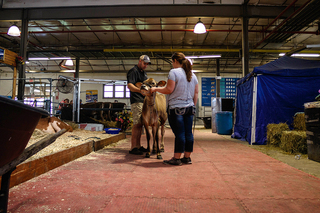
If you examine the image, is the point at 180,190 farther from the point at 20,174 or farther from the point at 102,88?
the point at 102,88

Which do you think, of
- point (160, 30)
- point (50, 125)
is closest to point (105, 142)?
point (50, 125)

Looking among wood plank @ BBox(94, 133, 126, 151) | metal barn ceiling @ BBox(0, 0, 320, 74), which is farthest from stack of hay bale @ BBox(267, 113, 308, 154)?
metal barn ceiling @ BBox(0, 0, 320, 74)

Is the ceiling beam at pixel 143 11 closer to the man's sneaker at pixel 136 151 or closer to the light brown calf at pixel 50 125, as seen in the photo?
the light brown calf at pixel 50 125

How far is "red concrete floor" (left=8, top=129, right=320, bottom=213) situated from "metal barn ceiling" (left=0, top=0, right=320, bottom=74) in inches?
315

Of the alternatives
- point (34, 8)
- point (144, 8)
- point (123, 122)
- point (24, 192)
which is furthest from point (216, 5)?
point (24, 192)

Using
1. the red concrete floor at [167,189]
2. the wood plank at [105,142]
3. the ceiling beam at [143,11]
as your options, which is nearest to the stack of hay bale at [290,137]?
the red concrete floor at [167,189]

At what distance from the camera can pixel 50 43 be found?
15.0 meters

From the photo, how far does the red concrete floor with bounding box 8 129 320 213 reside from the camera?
158 centimetres

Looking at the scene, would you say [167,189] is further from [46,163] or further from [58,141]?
[58,141]

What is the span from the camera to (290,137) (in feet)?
14.0

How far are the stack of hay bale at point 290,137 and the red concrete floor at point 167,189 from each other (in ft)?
5.22

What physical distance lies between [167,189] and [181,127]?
1.13 metres

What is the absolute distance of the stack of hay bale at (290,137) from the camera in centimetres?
411

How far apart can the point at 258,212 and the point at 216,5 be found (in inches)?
370
